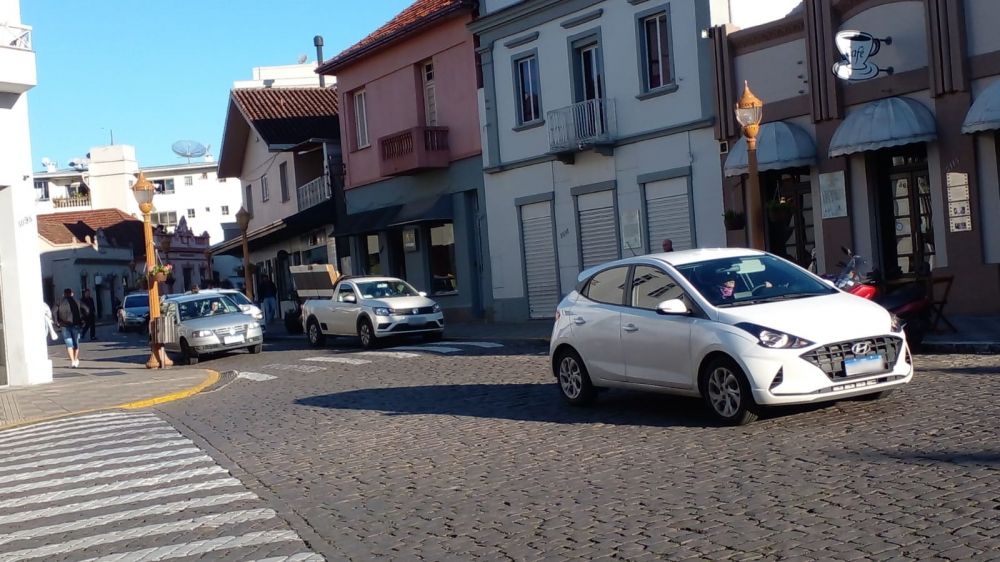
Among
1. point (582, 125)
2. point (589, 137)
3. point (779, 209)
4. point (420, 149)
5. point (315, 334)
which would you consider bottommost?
point (315, 334)

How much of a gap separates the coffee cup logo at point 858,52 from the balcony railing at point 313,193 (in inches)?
894

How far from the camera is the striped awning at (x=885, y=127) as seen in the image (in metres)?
19.0

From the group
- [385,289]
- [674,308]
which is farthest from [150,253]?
[674,308]

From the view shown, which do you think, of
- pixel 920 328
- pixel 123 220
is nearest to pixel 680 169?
pixel 920 328

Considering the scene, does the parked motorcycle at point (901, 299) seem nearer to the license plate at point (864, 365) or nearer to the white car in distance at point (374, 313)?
the license plate at point (864, 365)

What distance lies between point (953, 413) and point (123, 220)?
76776 mm

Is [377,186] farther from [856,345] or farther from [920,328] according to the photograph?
[856,345]

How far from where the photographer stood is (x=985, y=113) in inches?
701

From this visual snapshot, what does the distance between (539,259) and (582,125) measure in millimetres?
4065

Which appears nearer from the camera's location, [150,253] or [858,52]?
[858,52]

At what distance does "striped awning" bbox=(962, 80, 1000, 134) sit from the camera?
17.6 metres

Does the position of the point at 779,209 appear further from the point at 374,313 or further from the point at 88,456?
the point at 88,456

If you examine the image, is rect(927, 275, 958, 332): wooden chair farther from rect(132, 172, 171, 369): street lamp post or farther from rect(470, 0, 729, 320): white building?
rect(132, 172, 171, 369): street lamp post

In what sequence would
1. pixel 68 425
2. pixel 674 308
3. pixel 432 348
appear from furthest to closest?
pixel 432 348 → pixel 68 425 → pixel 674 308
